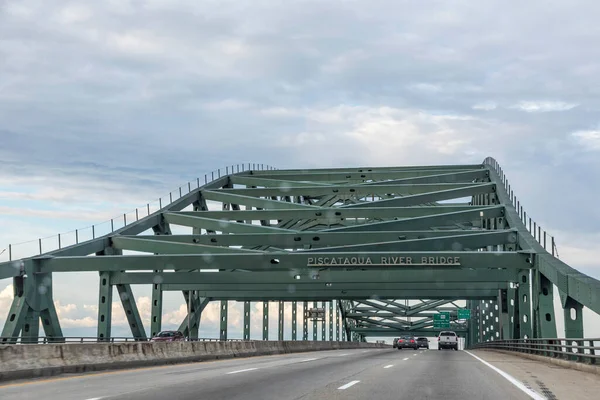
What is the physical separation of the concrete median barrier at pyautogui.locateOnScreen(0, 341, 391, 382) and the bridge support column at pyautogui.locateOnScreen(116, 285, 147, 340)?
13.3 m

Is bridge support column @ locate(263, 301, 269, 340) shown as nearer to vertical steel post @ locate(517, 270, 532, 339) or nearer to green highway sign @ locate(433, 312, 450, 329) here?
vertical steel post @ locate(517, 270, 532, 339)

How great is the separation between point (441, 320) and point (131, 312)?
92890 mm

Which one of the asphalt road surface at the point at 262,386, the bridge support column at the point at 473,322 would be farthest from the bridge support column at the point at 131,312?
the bridge support column at the point at 473,322

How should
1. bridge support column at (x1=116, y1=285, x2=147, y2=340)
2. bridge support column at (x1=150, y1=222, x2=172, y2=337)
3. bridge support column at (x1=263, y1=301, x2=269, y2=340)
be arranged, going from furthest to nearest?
1. bridge support column at (x1=263, y1=301, x2=269, y2=340)
2. bridge support column at (x1=150, y1=222, x2=172, y2=337)
3. bridge support column at (x1=116, y1=285, x2=147, y2=340)

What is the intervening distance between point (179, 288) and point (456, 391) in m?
44.2

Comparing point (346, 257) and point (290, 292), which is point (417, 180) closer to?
point (290, 292)

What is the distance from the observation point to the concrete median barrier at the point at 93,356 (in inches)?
658

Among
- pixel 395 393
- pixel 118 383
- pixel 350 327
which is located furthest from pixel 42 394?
pixel 350 327

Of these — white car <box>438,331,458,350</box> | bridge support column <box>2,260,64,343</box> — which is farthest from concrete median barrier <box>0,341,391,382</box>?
white car <box>438,331,458,350</box>

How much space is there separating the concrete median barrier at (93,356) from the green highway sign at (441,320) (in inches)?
3976

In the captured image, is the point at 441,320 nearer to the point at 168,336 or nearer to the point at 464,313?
the point at 464,313

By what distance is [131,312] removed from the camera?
152ft

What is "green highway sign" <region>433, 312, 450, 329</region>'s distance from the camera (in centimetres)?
13075

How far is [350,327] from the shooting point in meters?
149
